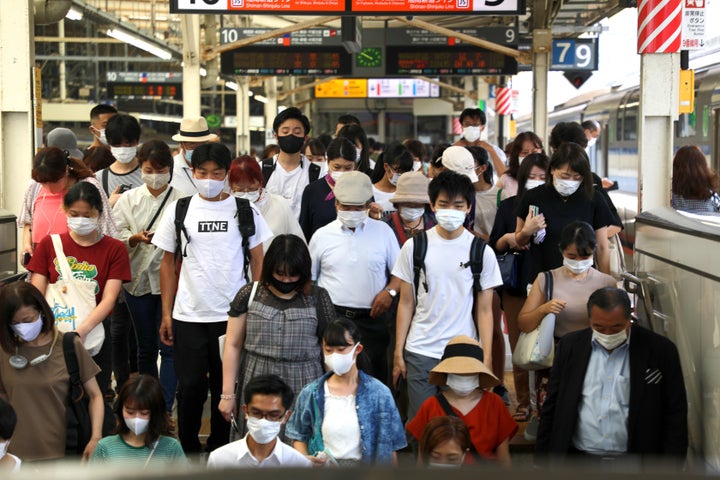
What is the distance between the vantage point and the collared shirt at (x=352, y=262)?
5.66 meters

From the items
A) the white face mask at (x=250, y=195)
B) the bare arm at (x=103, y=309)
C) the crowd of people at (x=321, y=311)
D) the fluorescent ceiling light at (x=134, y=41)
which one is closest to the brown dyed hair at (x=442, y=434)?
the crowd of people at (x=321, y=311)

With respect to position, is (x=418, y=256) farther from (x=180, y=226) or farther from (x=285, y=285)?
(x=180, y=226)

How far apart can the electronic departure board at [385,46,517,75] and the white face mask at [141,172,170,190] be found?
1246 centimetres

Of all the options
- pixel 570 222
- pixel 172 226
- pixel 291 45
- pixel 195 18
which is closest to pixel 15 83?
pixel 172 226

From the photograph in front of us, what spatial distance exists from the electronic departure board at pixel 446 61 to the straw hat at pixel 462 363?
13.8 metres

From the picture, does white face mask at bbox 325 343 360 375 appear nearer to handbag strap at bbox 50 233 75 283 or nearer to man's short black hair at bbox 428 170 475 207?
man's short black hair at bbox 428 170 475 207

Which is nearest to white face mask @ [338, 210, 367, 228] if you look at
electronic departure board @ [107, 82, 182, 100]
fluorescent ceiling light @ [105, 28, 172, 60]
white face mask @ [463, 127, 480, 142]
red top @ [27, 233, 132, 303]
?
red top @ [27, 233, 132, 303]

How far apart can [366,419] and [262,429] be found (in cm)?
48

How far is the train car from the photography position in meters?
14.2

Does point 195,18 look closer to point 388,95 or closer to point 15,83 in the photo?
point 15,83

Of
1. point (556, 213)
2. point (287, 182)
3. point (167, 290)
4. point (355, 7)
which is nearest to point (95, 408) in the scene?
point (167, 290)

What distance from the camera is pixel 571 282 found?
17.7 ft

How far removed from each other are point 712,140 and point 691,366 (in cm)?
996

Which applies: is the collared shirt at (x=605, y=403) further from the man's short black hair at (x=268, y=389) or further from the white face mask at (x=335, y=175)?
the white face mask at (x=335, y=175)
